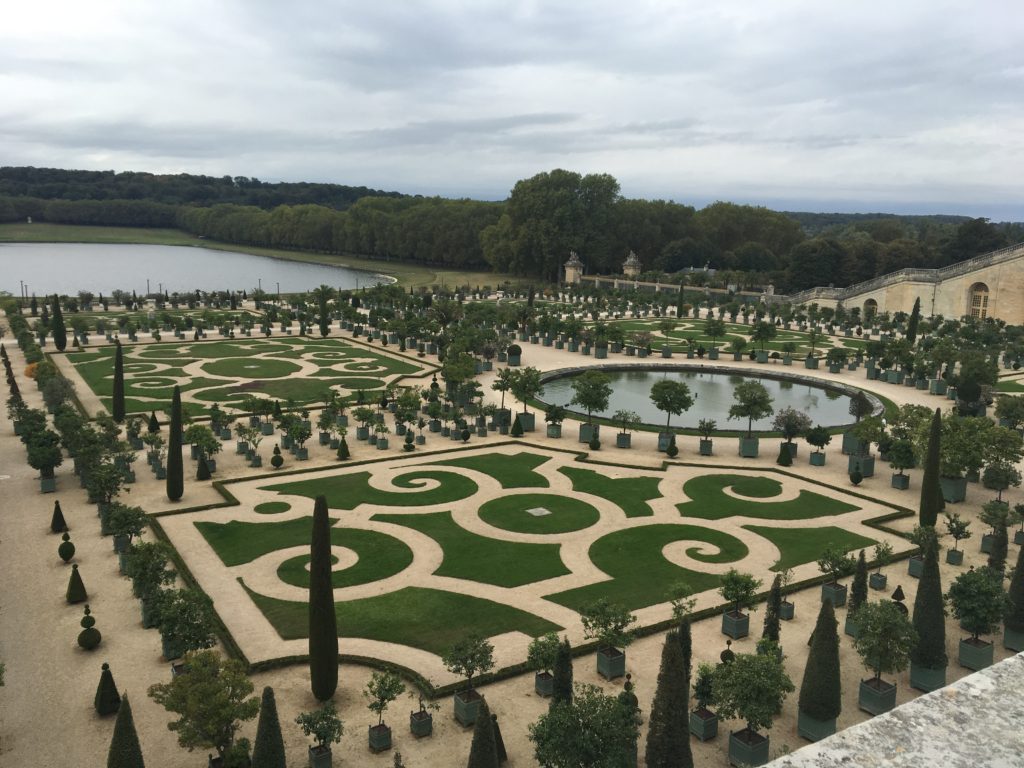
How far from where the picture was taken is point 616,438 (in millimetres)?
45062

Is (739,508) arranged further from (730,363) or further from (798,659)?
(730,363)

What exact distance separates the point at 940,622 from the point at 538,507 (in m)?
16.5

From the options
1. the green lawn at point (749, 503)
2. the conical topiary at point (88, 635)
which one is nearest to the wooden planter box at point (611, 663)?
the green lawn at point (749, 503)

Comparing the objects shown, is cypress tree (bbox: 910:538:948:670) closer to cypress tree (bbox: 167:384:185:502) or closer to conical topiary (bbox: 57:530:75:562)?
conical topiary (bbox: 57:530:75:562)

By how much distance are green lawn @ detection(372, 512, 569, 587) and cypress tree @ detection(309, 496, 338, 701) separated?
7.72 metres

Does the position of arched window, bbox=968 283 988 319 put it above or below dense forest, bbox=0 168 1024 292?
below

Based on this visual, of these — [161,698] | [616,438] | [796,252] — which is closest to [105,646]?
[161,698]

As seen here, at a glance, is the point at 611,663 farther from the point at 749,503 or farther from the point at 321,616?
the point at 749,503

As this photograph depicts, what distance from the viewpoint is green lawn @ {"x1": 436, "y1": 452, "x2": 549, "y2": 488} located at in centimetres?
3772

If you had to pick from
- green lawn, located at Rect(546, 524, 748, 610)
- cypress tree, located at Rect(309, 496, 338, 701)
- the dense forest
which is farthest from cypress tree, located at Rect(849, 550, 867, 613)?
the dense forest

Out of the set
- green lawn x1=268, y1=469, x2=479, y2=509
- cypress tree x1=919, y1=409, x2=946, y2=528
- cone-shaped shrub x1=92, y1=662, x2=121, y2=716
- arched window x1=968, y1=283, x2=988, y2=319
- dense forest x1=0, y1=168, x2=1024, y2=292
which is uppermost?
dense forest x1=0, y1=168, x2=1024, y2=292

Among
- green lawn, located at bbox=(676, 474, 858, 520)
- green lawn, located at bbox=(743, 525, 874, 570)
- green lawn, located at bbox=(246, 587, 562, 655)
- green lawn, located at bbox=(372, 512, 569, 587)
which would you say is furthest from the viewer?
green lawn, located at bbox=(676, 474, 858, 520)

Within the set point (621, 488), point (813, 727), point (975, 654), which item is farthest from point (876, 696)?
point (621, 488)

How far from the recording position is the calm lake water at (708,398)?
51.4 metres
